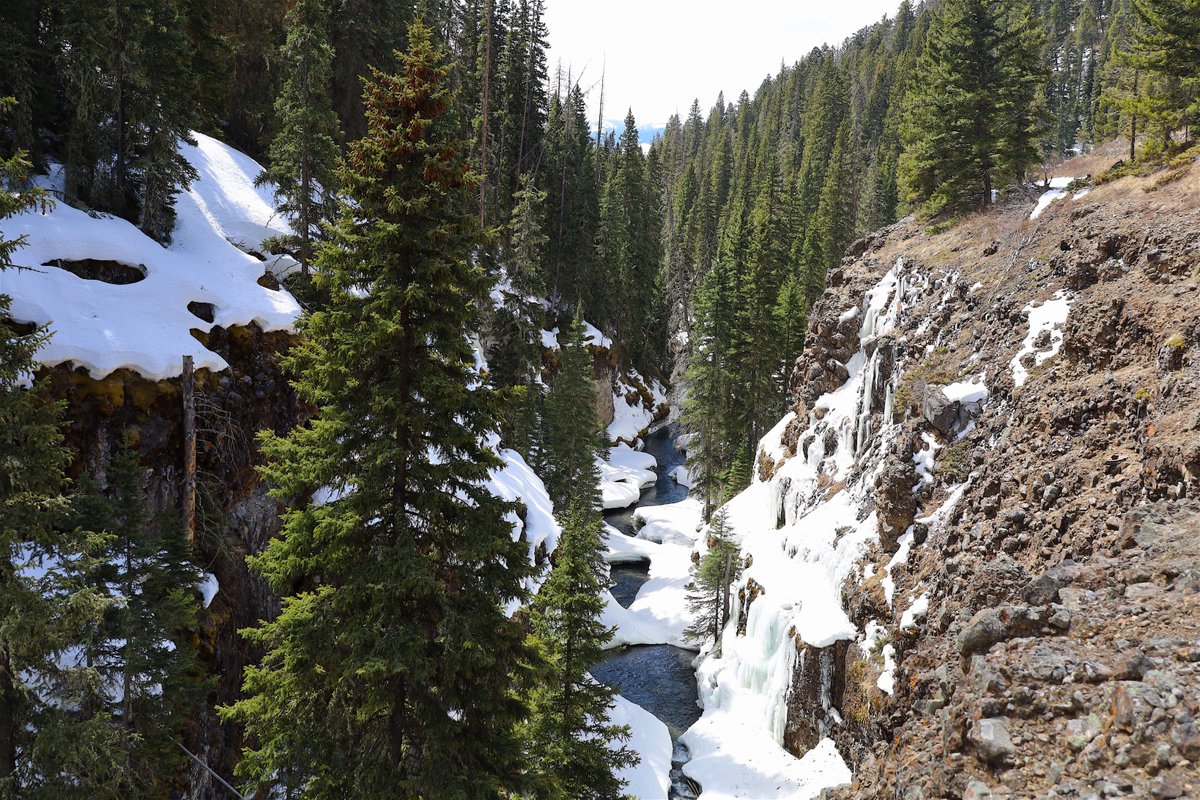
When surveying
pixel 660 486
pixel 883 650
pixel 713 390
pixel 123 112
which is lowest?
pixel 883 650

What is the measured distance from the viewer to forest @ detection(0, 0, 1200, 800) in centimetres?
733

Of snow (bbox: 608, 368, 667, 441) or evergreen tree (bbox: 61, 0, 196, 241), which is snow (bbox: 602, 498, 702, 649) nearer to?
snow (bbox: 608, 368, 667, 441)

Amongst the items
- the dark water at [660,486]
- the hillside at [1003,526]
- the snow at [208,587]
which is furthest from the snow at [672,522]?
the snow at [208,587]

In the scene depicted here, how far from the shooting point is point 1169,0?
64.7ft

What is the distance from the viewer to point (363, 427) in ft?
25.5

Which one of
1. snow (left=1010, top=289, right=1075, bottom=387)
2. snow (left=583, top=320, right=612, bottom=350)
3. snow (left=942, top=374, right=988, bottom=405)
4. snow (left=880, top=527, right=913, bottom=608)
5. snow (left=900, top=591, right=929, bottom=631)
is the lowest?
snow (left=900, top=591, right=929, bottom=631)

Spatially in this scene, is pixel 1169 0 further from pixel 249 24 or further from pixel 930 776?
pixel 249 24

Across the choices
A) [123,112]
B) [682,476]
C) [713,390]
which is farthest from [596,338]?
[123,112]

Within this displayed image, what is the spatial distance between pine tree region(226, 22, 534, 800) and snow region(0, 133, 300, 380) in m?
6.39

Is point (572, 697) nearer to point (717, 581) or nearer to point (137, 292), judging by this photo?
point (137, 292)

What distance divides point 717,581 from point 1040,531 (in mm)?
17021

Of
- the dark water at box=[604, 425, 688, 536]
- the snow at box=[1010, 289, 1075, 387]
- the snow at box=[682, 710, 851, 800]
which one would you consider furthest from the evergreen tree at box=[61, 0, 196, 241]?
the dark water at box=[604, 425, 688, 536]

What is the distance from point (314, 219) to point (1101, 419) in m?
20.5

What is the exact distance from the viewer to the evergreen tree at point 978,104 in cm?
2506
